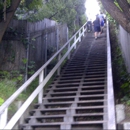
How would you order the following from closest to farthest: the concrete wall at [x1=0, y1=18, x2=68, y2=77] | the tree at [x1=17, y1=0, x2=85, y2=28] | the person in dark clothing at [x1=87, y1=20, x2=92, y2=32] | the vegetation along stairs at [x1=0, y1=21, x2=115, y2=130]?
the vegetation along stairs at [x1=0, y1=21, x2=115, y2=130] < the concrete wall at [x1=0, y1=18, x2=68, y2=77] < the tree at [x1=17, y1=0, x2=85, y2=28] < the person in dark clothing at [x1=87, y1=20, x2=92, y2=32]

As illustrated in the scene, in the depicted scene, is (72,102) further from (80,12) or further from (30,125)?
(80,12)

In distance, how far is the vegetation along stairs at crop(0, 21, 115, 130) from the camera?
19.6 ft

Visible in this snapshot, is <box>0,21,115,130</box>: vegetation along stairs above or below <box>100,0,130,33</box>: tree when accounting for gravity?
below

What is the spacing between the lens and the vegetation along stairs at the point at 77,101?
5969mm

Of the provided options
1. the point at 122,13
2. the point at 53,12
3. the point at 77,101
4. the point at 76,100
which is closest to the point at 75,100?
the point at 76,100

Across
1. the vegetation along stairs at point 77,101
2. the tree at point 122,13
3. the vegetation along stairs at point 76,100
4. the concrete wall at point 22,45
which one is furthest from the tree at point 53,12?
the tree at point 122,13

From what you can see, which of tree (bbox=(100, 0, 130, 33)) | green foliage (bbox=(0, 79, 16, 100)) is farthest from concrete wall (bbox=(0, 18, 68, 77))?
tree (bbox=(100, 0, 130, 33))

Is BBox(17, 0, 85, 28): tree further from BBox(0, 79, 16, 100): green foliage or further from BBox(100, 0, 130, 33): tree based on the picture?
BBox(100, 0, 130, 33): tree

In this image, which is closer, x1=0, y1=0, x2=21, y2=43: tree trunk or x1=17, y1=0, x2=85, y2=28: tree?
x1=0, y1=0, x2=21, y2=43: tree trunk

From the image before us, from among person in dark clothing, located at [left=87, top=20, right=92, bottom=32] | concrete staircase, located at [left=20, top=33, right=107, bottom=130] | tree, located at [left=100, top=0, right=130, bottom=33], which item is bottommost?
concrete staircase, located at [left=20, top=33, right=107, bottom=130]

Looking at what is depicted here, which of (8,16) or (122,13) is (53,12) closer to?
(8,16)

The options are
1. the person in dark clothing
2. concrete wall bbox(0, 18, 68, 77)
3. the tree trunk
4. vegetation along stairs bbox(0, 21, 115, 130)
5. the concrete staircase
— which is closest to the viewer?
vegetation along stairs bbox(0, 21, 115, 130)

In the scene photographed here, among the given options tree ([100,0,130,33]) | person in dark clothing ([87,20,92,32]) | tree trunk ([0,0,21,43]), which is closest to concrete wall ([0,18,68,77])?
tree trunk ([0,0,21,43])

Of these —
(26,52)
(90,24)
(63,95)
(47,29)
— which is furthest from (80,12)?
(63,95)
